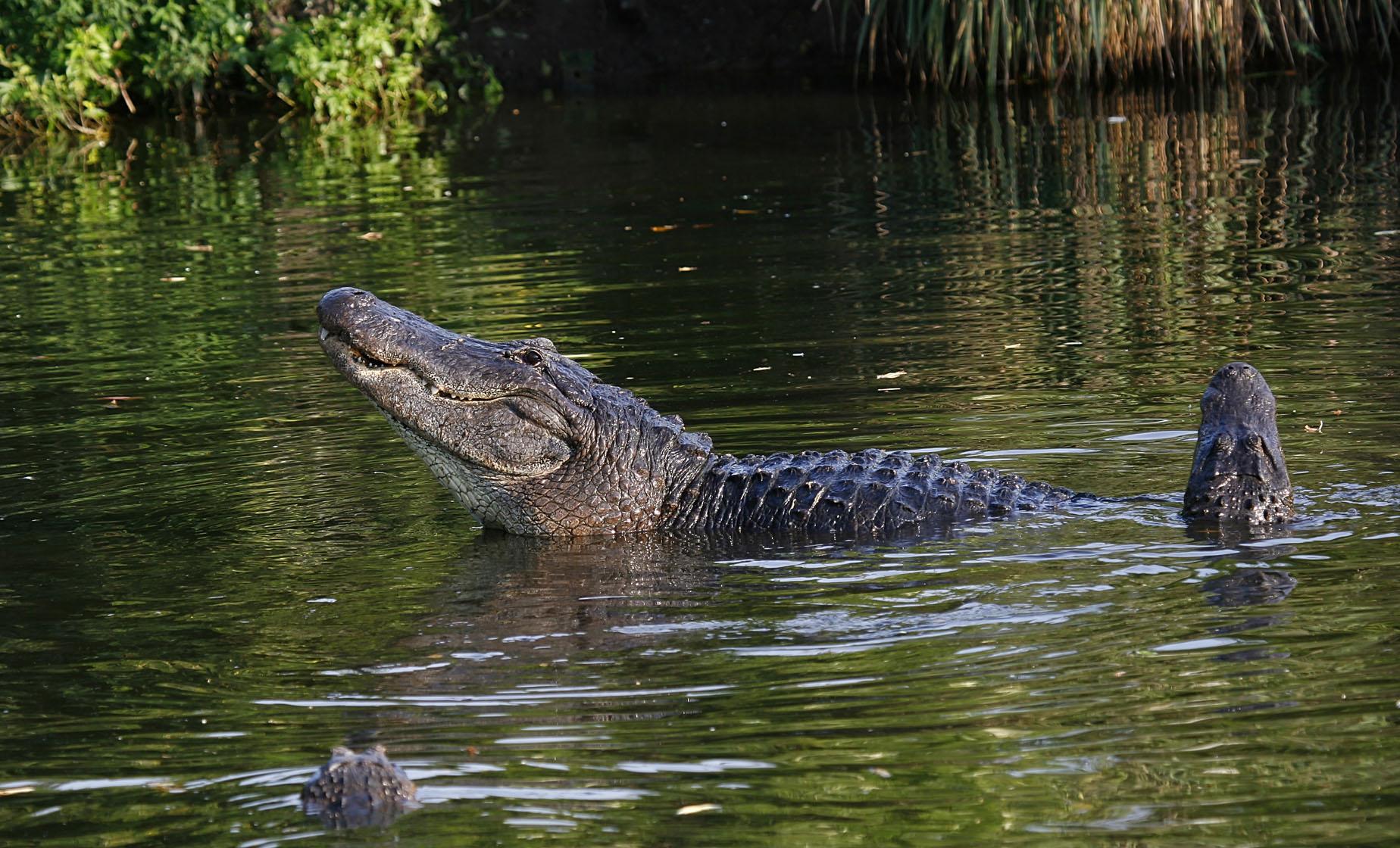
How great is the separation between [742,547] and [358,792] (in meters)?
2.90

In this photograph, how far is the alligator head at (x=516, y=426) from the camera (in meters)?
7.43

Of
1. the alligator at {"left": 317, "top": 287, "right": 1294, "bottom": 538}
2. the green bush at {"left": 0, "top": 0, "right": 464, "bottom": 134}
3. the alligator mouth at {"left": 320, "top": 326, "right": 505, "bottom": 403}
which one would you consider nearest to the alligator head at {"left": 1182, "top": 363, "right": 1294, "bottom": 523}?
the alligator at {"left": 317, "top": 287, "right": 1294, "bottom": 538}

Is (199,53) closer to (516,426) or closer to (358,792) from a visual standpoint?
(516,426)

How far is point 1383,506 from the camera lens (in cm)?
691

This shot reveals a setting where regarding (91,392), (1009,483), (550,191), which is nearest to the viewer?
(1009,483)

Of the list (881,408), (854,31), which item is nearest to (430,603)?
(881,408)

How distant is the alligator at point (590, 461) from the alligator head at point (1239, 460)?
3 cm

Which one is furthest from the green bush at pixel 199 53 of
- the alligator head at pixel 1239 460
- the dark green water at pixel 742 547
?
the alligator head at pixel 1239 460

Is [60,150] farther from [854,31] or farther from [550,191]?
[854,31]

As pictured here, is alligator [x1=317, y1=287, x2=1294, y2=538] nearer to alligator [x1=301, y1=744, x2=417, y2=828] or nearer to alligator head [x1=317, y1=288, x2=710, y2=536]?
alligator head [x1=317, y1=288, x2=710, y2=536]

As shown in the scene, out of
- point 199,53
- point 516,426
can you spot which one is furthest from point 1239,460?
point 199,53

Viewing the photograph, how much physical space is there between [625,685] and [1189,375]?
489 centimetres

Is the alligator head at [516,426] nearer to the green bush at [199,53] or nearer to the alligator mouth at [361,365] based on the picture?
the alligator mouth at [361,365]

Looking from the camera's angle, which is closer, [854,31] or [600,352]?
[600,352]
